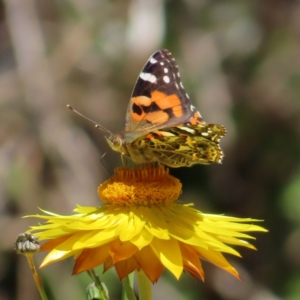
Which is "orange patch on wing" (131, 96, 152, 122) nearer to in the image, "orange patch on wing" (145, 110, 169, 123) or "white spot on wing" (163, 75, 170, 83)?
"orange patch on wing" (145, 110, 169, 123)

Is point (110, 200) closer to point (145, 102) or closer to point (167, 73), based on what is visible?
point (145, 102)

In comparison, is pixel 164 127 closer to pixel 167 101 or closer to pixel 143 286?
pixel 167 101

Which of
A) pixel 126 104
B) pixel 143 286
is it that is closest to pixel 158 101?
pixel 143 286

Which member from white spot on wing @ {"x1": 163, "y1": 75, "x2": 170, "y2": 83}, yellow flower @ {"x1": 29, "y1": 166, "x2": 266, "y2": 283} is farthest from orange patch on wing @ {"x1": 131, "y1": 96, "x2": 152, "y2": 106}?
yellow flower @ {"x1": 29, "y1": 166, "x2": 266, "y2": 283}

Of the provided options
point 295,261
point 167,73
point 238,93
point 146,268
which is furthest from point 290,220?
point 146,268

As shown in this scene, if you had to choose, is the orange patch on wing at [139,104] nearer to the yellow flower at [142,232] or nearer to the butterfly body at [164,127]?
the butterfly body at [164,127]
